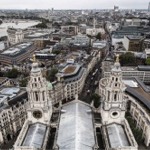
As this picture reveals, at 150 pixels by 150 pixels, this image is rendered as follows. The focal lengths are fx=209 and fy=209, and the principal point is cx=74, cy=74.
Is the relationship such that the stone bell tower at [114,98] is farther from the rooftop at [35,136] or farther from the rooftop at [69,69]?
the rooftop at [69,69]

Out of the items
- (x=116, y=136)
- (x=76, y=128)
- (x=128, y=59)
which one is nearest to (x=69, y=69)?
(x=128, y=59)

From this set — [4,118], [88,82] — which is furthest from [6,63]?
[4,118]

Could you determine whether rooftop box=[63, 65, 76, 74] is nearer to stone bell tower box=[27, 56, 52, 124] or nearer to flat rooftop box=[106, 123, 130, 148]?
stone bell tower box=[27, 56, 52, 124]

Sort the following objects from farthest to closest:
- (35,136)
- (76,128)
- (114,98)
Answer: (114,98)
(35,136)
(76,128)

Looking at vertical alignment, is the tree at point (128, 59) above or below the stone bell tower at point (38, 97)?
below

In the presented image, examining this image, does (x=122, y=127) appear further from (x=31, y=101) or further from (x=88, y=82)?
(x=88, y=82)

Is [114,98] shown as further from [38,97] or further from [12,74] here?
[12,74]

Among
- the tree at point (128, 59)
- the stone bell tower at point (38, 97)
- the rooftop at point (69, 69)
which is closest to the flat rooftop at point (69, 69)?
the rooftop at point (69, 69)

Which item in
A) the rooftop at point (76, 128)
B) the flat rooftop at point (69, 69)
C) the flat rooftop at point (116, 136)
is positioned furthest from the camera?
the flat rooftop at point (69, 69)

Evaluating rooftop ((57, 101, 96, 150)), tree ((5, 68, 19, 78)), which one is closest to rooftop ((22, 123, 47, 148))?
rooftop ((57, 101, 96, 150))
